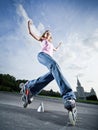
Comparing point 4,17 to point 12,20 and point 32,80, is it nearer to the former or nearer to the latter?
point 12,20

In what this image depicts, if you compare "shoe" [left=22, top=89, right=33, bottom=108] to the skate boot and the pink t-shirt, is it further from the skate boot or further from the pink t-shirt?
the pink t-shirt

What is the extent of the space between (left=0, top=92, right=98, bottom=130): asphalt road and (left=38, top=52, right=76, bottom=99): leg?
26 centimetres

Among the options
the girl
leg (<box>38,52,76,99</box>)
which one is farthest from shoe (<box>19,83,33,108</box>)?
leg (<box>38,52,76,99</box>)

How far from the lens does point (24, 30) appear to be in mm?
4035

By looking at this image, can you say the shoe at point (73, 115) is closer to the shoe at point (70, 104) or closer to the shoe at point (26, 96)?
the shoe at point (70, 104)

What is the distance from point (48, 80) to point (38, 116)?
0.70 meters

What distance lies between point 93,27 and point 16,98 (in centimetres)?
226

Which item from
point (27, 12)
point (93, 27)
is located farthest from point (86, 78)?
point (27, 12)

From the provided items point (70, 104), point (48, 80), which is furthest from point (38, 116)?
point (48, 80)

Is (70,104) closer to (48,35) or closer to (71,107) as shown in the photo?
(71,107)

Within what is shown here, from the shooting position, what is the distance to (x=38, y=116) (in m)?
3.28

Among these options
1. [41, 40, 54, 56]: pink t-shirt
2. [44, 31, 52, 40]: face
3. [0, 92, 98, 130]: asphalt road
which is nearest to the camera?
[0, 92, 98, 130]: asphalt road

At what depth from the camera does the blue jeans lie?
3467 mm

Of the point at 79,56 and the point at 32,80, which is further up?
the point at 79,56
